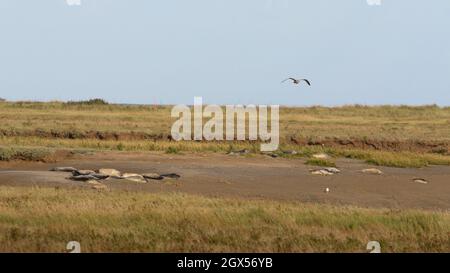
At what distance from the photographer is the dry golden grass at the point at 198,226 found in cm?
1156

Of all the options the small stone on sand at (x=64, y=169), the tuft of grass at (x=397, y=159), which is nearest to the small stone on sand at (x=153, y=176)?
the small stone on sand at (x=64, y=169)

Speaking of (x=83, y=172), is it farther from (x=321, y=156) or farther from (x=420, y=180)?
(x=321, y=156)

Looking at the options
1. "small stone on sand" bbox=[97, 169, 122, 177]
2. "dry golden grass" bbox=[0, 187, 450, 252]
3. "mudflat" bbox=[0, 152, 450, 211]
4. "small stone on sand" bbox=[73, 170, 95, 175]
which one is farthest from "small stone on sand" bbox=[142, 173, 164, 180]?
"dry golden grass" bbox=[0, 187, 450, 252]

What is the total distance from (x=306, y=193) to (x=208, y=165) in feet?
22.6

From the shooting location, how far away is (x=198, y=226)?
13266 mm

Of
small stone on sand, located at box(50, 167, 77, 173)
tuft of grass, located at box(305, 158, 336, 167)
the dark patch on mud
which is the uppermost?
the dark patch on mud

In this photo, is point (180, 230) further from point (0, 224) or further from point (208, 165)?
point (208, 165)

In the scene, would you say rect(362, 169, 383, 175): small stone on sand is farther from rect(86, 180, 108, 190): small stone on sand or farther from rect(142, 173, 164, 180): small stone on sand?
rect(86, 180, 108, 190): small stone on sand

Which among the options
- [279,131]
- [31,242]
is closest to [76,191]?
[31,242]

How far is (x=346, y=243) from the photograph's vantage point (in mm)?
12047

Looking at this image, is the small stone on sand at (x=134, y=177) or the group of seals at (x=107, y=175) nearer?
the group of seals at (x=107, y=175)

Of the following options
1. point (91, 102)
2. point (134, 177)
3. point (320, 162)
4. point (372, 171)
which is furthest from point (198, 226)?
point (91, 102)

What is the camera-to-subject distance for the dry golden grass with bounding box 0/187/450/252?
1156 centimetres

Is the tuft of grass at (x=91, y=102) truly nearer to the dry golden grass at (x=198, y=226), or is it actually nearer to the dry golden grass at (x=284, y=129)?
the dry golden grass at (x=284, y=129)
